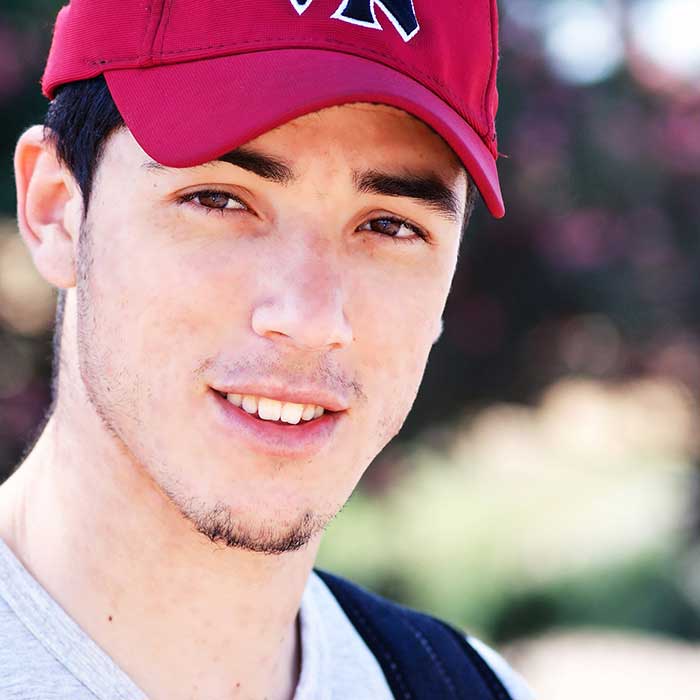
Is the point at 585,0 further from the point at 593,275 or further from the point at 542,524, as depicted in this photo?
the point at 542,524

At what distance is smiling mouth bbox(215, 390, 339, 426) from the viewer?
1.90m

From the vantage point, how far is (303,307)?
1836mm

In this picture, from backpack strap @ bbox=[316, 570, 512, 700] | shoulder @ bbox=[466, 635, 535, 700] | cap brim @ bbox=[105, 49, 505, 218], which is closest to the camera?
cap brim @ bbox=[105, 49, 505, 218]

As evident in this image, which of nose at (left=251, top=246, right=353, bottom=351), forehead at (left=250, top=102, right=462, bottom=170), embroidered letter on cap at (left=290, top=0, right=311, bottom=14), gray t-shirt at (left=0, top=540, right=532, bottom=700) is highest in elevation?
embroidered letter on cap at (left=290, top=0, right=311, bottom=14)

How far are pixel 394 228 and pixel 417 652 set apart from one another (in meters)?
0.88

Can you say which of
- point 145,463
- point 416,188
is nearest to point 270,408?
point 145,463

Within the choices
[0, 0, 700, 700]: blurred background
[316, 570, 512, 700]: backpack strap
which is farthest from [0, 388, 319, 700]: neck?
[0, 0, 700, 700]: blurred background

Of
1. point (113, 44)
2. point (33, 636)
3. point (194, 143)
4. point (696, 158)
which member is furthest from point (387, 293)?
point (696, 158)

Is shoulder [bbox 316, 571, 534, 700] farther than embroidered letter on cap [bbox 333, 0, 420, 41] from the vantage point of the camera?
Yes

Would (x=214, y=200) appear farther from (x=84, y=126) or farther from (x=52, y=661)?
(x=52, y=661)

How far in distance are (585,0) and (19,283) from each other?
2.72 metres

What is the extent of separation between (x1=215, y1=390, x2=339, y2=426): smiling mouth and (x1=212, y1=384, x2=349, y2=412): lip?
0.02 m

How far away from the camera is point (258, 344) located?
6.10 ft

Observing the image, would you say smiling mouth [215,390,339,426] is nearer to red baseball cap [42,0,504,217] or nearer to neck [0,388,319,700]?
neck [0,388,319,700]
